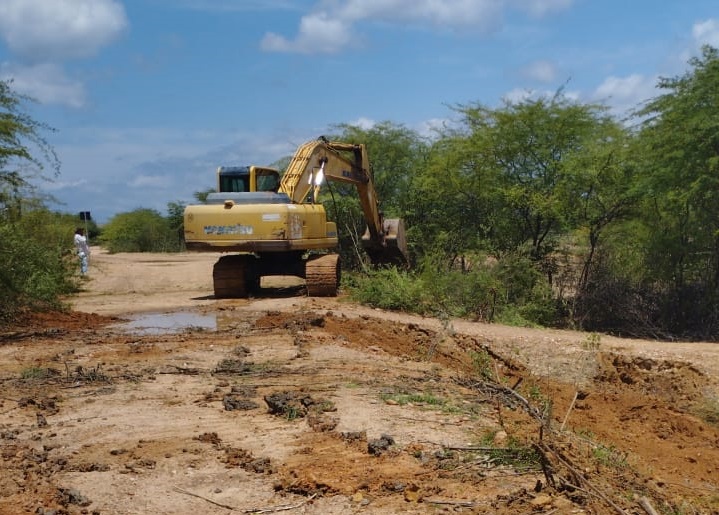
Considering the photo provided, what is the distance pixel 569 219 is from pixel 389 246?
4247 mm

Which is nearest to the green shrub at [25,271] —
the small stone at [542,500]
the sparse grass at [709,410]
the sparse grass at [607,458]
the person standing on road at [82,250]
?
the person standing on road at [82,250]

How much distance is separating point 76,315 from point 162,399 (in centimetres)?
800

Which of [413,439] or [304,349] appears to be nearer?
[413,439]

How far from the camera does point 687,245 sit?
16.8 meters

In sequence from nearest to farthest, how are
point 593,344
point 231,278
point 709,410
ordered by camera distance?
1. point 709,410
2. point 593,344
3. point 231,278

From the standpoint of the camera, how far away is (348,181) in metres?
19.1

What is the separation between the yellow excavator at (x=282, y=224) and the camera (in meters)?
16.1

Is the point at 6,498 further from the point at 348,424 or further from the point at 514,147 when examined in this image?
the point at 514,147

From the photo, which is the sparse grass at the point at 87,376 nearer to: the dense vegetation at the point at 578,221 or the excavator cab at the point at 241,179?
the dense vegetation at the point at 578,221

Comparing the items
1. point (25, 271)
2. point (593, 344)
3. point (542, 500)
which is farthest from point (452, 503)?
point (25, 271)

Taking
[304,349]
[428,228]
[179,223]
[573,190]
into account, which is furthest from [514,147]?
[179,223]

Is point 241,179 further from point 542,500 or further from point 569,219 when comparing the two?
point 542,500

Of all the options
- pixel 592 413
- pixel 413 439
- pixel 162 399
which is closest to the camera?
pixel 413 439

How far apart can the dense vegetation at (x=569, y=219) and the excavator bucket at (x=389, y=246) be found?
0.95 metres
